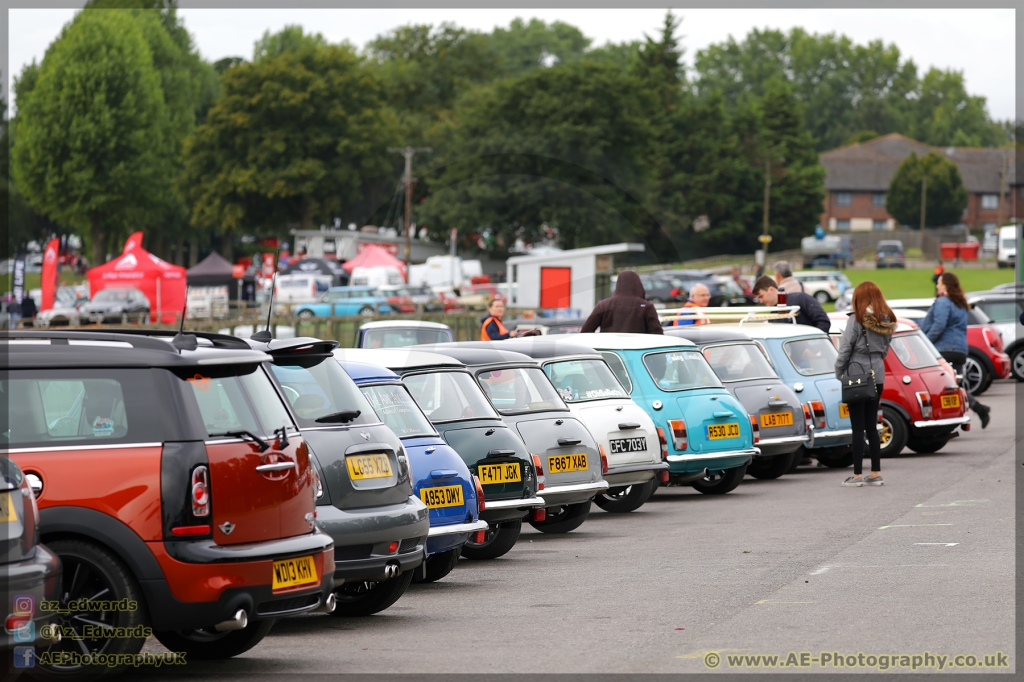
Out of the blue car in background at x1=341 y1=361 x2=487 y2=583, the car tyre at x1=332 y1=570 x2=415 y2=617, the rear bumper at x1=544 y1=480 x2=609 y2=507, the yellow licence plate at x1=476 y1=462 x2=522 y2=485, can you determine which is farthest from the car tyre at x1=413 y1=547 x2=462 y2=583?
the rear bumper at x1=544 y1=480 x2=609 y2=507

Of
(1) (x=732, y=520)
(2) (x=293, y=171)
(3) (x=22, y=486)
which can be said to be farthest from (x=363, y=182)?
(3) (x=22, y=486)

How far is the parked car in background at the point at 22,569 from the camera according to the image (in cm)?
555

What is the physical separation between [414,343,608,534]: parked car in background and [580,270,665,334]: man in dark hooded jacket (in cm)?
505

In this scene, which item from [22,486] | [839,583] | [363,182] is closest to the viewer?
[22,486]

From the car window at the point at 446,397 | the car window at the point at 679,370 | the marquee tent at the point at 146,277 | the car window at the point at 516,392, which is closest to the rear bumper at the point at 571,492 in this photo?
the car window at the point at 516,392

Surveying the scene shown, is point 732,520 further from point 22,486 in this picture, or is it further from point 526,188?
point 526,188

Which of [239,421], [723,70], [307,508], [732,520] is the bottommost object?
[732,520]

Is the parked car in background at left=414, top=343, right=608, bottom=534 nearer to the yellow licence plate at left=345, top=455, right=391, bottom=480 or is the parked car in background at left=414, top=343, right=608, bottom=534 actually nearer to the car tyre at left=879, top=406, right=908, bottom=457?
the yellow licence plate at left=345, top=455, right=391, bottom=480

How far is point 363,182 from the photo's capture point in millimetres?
100312

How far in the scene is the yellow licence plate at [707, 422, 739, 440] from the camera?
1402 centimetres

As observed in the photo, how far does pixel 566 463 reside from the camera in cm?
1154

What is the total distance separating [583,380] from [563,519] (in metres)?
1.53

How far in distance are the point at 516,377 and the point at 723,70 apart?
15401 cm

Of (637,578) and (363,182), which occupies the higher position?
(363,182)
